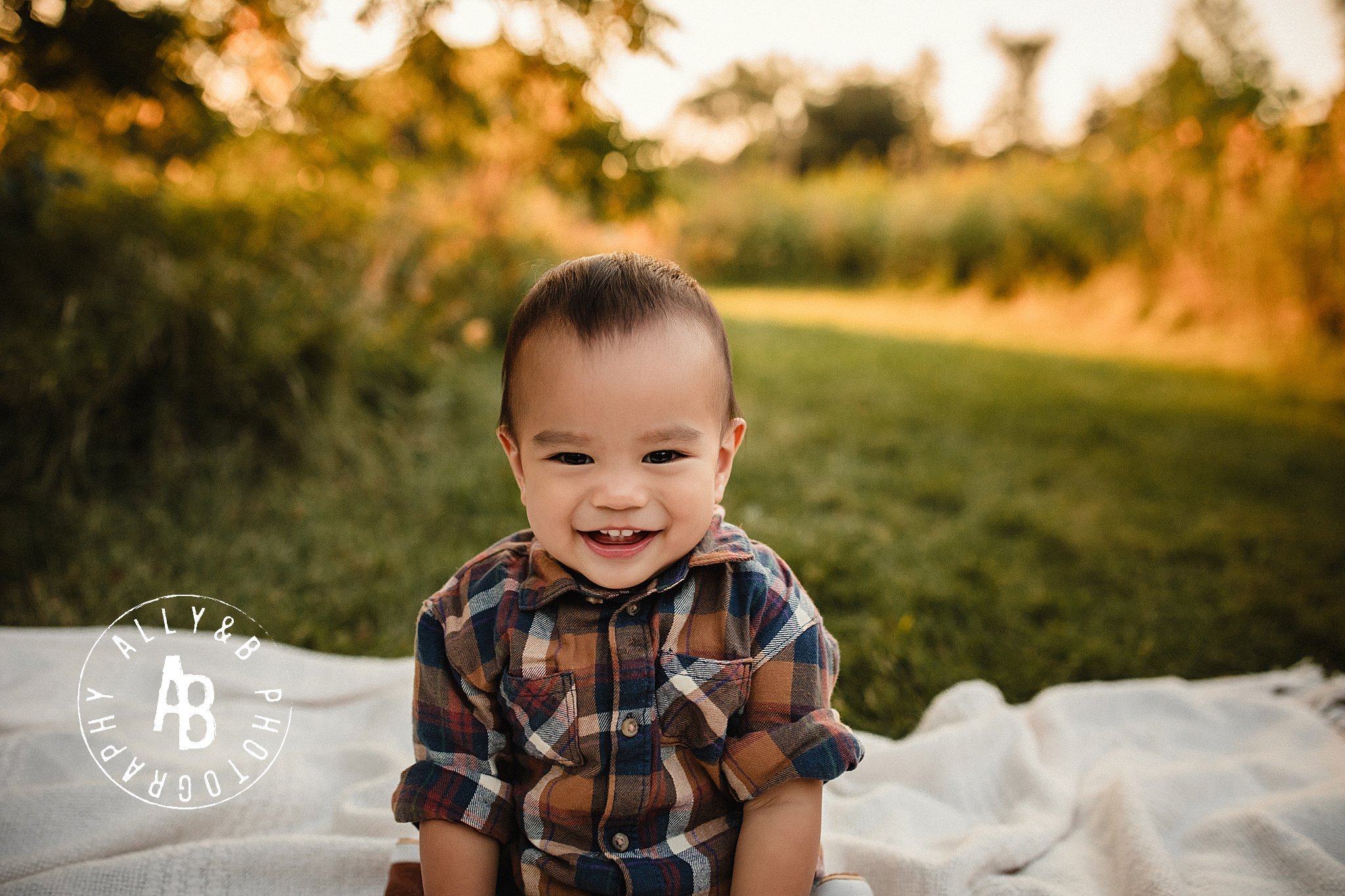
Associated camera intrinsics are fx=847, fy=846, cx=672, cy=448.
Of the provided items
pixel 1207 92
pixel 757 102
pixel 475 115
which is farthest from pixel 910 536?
pixel 757 102

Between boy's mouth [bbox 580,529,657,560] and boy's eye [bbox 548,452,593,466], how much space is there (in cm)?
10

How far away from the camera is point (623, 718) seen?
3.91ft

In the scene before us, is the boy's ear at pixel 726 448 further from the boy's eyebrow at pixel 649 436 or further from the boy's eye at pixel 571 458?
the boy's eye at pixel 571 458

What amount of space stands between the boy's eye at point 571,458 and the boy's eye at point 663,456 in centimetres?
9

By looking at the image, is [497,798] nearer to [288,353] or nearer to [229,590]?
[229,590]

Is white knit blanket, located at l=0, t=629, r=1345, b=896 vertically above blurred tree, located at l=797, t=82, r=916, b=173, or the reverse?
blurred tree, located at l=797, t=82, r=916, b=173

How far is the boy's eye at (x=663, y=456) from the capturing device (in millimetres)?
1190

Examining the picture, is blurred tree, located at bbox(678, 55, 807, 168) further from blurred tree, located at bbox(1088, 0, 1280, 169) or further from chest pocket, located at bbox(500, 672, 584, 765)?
chest pocket, located at bbox(500, 672, 584, 765)

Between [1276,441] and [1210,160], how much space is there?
388 centimetres

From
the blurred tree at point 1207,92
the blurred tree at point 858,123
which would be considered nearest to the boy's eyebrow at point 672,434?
the blurred tree at point 1207,92

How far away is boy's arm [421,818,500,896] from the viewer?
1229 millimetres

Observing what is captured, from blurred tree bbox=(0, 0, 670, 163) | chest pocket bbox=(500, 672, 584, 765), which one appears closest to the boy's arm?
chest pocket bbox=(500, 672, 584, 765)

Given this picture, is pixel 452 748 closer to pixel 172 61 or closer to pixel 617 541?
pixel 617 541

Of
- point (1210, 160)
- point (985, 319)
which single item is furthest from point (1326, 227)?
point (985, 319)
